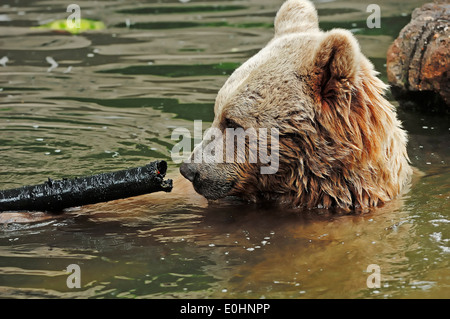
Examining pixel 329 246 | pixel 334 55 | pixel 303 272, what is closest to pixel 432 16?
pixel 334 55

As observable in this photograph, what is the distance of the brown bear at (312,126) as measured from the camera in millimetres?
5180

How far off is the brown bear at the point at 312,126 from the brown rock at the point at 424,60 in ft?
7.34

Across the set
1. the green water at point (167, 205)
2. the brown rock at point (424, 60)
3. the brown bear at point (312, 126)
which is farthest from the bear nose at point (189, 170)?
the brown rock at point (424, 60)

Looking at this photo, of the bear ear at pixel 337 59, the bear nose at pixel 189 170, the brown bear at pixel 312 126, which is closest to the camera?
the bear ear at pixel 337 59

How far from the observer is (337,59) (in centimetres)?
496

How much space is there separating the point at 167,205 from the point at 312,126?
4.72 feet

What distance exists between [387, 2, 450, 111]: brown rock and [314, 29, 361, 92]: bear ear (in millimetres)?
2798

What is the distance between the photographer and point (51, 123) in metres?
8.20

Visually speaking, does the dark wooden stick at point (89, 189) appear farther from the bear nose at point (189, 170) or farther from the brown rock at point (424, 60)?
the brown rock at point (424, 60)

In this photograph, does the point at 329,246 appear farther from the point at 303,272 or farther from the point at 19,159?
the point at 19,159

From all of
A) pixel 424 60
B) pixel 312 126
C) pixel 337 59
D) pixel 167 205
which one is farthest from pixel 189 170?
pixel 424 60

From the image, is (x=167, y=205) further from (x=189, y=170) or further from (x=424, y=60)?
(x=424, y=60)
